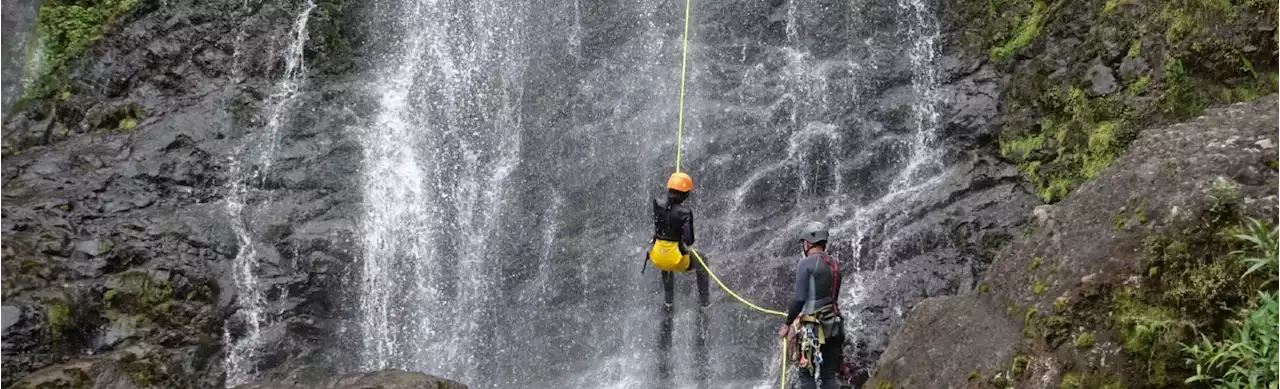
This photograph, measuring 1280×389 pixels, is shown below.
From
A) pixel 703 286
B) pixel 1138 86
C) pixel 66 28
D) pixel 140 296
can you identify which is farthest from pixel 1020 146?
pixel 66 28

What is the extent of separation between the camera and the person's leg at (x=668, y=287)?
10492mm

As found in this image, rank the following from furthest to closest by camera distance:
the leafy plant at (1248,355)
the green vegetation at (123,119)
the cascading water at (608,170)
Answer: the green vegetation at (123,119)
the cascading water at (608,170)
the leafy plant at (1248,355)

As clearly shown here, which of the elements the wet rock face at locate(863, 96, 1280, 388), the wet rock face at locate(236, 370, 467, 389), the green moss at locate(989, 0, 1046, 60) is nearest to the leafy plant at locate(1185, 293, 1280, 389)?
the wet rock face at locate(863, 96, 1280, 388)

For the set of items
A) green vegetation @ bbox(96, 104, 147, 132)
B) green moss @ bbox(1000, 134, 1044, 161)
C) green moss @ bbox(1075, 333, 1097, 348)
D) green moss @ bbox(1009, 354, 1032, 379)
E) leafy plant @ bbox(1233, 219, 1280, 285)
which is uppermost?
green vegetation @ bbox(96, 104, 147, 132)

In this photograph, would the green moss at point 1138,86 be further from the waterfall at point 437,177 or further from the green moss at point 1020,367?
the waterfall at point 437,177

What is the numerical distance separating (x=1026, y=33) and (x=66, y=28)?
11.9m

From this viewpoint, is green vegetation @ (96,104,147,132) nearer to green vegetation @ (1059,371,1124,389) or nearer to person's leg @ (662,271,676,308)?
Result: person's leg @ (662,271,676,308)

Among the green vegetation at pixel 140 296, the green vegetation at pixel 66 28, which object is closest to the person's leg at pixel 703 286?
the green vegetation at pixel 140 296

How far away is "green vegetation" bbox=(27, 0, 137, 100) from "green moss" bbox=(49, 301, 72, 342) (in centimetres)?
390

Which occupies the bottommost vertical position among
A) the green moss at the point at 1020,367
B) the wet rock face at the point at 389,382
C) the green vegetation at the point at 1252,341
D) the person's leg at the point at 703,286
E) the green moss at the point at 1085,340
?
the wet rock face at the point at 389,382

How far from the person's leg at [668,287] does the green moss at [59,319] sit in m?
6.07

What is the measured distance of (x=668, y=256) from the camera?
955 centimetres

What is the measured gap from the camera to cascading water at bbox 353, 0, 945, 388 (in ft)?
35.8

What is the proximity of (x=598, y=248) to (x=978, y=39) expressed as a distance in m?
4.91
